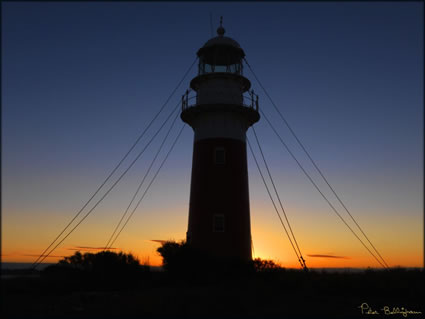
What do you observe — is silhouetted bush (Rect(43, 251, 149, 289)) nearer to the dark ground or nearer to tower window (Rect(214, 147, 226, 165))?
the dark ground

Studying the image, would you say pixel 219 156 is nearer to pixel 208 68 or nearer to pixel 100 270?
pixel 208 68

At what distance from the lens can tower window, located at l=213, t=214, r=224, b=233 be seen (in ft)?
69.2

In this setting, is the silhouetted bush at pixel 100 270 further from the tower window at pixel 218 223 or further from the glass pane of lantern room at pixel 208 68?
the glass pane of lantern room at pixel 208 68

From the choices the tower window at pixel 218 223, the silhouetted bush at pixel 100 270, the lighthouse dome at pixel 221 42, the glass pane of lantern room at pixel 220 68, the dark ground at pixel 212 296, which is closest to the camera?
the dark ground at pixel 212 296

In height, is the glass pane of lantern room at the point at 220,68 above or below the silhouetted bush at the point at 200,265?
above

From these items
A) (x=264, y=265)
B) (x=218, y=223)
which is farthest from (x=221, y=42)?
(x=264, y=265)

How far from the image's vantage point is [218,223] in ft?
69.7

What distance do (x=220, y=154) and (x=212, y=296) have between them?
1018 cm

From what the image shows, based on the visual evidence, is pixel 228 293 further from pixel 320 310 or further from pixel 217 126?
pixel 217 126

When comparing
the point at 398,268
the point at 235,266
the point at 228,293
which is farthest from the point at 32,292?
the point at 398,268

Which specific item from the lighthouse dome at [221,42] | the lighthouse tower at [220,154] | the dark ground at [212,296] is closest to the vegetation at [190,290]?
the dark ground at [212,296]

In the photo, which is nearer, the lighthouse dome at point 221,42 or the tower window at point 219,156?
the tower window at point 219,156

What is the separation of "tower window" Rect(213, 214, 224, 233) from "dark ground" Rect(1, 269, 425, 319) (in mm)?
3078

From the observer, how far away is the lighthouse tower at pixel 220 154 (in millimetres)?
21234
